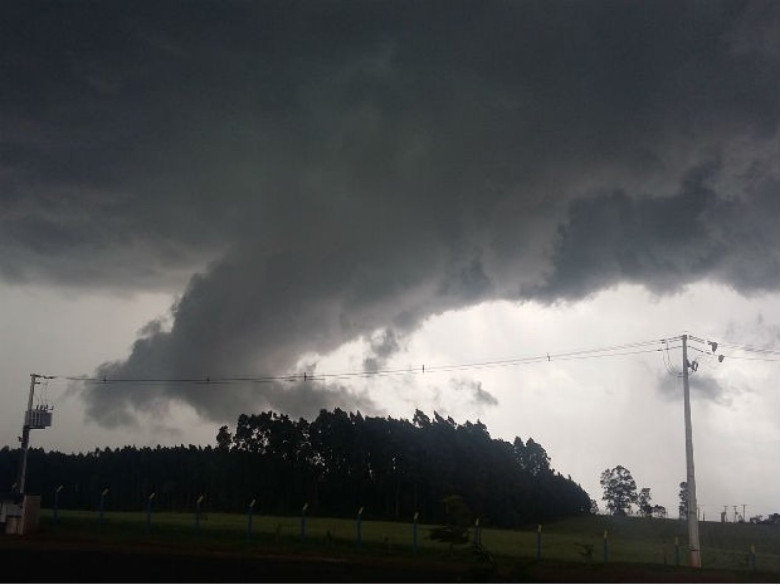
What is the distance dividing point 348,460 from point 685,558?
84484mm

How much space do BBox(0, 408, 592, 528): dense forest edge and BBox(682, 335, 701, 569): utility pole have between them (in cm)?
7018

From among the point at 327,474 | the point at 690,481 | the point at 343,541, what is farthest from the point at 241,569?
the point at 327,474

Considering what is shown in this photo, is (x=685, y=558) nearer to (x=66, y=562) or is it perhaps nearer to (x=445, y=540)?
A: (x=66, y=562)

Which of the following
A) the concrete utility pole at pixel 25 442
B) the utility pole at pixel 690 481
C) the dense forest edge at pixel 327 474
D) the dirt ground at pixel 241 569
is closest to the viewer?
the dirt ground at pixel 241 569

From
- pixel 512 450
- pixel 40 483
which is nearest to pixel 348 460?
pixel 512 450

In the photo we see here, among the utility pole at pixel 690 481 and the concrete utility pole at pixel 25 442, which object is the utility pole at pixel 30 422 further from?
the utility pole at pixel 690 481

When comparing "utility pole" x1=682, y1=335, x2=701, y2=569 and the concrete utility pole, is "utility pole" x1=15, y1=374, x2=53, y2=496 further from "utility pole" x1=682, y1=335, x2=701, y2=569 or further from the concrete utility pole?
"utility pole" x1=682, y1=335, x2=701, y2=569

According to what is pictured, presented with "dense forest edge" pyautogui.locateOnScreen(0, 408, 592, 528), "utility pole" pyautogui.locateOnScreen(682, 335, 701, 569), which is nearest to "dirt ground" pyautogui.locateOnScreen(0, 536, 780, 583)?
"utility pole" pyautogui.locateOnScreen(682, 335, 701, 569)

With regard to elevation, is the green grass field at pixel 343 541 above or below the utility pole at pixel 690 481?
below

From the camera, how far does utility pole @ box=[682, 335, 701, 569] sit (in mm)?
44656

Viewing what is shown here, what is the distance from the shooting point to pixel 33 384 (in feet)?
213

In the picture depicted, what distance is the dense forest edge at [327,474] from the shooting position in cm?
12250

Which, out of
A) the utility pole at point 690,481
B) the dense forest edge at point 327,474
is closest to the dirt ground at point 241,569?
the utility pole at point 690,481

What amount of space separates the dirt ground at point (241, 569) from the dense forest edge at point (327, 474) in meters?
74.4
